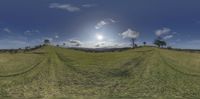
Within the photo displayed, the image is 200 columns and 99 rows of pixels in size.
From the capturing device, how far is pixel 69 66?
2357 inches

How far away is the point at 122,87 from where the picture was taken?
1882 inches

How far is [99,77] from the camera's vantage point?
5278cm

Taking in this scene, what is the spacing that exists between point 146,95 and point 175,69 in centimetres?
1603

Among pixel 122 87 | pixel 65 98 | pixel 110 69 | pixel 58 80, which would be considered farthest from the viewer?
pixel 110 69

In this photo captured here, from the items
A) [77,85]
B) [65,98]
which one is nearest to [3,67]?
[77,85]

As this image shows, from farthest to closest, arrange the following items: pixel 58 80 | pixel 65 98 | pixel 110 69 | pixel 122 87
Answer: pixel 110 69
pixel 58 80
pixel 122 87
pixel 65 98

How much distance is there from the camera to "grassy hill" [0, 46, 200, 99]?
147ft

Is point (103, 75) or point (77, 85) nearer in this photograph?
point (77, 85)

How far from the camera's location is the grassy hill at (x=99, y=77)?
44875mm

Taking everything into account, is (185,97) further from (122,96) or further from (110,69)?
(110,69)

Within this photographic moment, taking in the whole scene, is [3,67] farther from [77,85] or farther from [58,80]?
[77,85]

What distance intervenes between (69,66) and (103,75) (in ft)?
30.3

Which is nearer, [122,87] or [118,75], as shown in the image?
[122,87]

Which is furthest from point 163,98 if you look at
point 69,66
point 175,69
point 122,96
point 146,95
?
point 69,66
